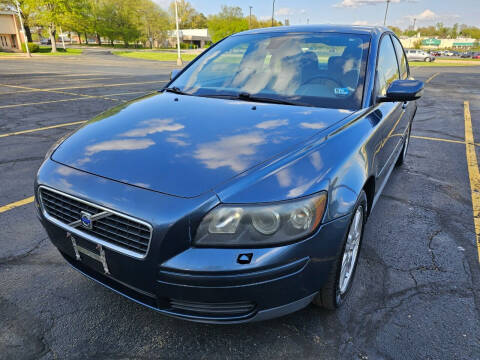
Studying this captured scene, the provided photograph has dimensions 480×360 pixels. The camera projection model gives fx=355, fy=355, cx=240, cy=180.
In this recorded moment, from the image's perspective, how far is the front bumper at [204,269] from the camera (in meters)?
1.52

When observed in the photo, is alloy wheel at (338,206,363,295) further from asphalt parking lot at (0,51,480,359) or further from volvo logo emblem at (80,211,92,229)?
volvo logo emblem at (80,211,92,229)

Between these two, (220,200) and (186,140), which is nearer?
(220,200)

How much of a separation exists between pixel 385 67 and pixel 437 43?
11424 cm

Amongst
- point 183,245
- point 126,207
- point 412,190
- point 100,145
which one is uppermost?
point 100,145

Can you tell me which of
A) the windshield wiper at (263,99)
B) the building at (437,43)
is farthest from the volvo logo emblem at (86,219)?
the building at (437,43)

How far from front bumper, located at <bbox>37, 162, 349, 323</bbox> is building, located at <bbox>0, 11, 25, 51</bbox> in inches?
2231

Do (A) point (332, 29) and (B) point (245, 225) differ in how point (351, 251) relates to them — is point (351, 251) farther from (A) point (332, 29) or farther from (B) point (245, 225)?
(A) point (332, 29)

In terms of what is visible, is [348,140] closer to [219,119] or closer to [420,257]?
[219,119]

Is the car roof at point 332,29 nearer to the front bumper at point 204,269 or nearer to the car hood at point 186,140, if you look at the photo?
the car hood at point 186,140

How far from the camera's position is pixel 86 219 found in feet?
5.59

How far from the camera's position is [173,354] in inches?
72.6

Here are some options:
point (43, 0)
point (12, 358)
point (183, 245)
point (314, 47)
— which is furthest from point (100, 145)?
point (43, 0)

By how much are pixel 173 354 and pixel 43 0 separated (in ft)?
180

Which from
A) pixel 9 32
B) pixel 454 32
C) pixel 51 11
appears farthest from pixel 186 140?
pixel 454 32
